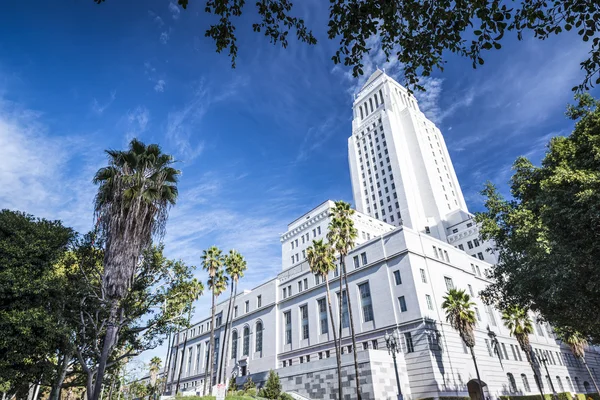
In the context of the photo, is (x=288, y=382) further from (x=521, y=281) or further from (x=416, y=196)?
(x=416, y=196)

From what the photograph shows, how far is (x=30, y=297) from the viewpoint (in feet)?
57.2

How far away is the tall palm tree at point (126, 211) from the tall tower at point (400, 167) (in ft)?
234

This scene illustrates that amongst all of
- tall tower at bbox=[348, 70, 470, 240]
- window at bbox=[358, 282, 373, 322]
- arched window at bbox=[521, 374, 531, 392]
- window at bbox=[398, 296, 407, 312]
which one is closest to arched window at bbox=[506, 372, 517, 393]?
arched window at bbox=[521, 374, 531, 392]

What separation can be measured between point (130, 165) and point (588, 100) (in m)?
25.1

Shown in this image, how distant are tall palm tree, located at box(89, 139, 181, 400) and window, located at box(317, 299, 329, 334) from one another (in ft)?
110

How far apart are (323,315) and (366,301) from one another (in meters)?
7.40

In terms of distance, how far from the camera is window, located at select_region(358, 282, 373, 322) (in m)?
40.0

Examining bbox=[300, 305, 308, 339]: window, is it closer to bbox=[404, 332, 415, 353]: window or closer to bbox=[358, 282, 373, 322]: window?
bbox=[358, 282, 373, 322]: window

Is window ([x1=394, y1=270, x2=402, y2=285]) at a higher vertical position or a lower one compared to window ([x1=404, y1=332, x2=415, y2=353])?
higher

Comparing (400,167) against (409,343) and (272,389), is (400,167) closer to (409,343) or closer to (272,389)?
(409,343)

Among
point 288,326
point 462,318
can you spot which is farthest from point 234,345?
point 462,318

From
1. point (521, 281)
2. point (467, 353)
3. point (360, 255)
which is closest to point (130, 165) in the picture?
point (521, 281)

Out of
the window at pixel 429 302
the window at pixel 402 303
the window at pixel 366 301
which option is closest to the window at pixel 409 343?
the window at pixel 402 303

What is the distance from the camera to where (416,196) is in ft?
274
